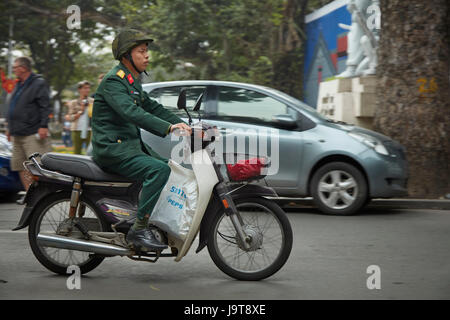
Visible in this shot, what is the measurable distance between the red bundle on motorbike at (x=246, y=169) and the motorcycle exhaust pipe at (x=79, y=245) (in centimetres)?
94

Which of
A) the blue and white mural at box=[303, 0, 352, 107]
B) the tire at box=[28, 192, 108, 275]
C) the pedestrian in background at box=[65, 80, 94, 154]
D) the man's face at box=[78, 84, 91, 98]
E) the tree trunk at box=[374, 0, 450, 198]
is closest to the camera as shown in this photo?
the tire at box=[28, 192, 108, 275]

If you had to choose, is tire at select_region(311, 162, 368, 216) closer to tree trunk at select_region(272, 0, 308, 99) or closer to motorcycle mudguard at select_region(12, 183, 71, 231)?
motorcycle mudguard at select_region(12, 183, 71, 231)

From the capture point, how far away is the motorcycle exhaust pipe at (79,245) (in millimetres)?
5191

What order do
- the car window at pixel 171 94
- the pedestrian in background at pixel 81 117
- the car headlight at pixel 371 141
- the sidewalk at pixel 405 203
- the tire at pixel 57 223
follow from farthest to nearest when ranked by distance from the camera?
1. the pedestrian in background at pixel 81 117
2. the sidewalk at pixel 405 203
3. the car window at pixel 171 94
4. the car headlight at pixel 371 141
5. the tire at pixel 57 223

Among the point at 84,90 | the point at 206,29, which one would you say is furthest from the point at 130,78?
the point at 206,29

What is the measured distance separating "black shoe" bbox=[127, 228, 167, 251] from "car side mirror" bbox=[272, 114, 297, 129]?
419 cm

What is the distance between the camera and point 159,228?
206 inches

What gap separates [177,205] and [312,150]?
4147mm

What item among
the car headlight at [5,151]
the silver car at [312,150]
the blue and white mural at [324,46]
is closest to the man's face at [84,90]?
the car headlight at [5,151]

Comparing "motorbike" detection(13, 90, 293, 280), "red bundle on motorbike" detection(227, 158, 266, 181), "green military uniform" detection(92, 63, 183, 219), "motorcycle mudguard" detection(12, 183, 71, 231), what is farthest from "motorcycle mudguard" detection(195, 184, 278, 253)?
"motorcycle mudguard" detection(12, 183, 71, 231)

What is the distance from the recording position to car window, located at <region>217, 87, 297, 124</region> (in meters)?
9.21

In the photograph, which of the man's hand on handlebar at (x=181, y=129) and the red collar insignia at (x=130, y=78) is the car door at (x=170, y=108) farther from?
the man's hand on handlebar at (x=181, y=129)

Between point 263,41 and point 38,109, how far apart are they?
14055 millimetres
